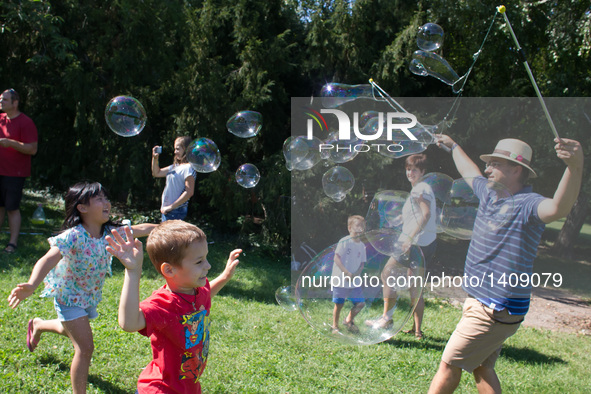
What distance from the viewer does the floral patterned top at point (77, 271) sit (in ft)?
8.71

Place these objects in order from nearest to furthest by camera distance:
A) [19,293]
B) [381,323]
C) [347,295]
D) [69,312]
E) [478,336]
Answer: [19,293]
[478,336]
[69,312]
[381,323]
[347,295]

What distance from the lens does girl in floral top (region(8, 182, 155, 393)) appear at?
2607 millimetres

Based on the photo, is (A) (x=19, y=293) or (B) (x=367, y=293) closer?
(A) (x=19, y=293)

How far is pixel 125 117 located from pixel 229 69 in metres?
3.39

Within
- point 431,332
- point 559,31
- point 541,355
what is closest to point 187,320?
point 431,332

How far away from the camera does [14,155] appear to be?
5.23 metres

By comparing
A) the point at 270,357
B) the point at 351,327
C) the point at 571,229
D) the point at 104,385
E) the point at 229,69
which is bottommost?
the point at 571,229

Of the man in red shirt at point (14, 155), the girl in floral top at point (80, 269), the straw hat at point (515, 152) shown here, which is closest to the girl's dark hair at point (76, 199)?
the girl in floral top at point (80, 269)

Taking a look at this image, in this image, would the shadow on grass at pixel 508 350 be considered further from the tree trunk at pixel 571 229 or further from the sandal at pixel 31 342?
the tree trunk at pixel 571 229

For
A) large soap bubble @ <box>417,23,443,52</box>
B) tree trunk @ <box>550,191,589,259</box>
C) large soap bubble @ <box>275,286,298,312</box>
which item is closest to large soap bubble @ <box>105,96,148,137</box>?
large soap bubble @ <box>275,286,298,312</box>

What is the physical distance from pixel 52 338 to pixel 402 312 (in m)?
2.33

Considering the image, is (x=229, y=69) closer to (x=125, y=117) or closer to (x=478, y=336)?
(x=125, y=117)

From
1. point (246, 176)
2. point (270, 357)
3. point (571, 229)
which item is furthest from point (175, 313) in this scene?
point (571, 229)

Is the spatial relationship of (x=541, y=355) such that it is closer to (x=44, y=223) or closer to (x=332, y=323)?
(x=332, y=323)
